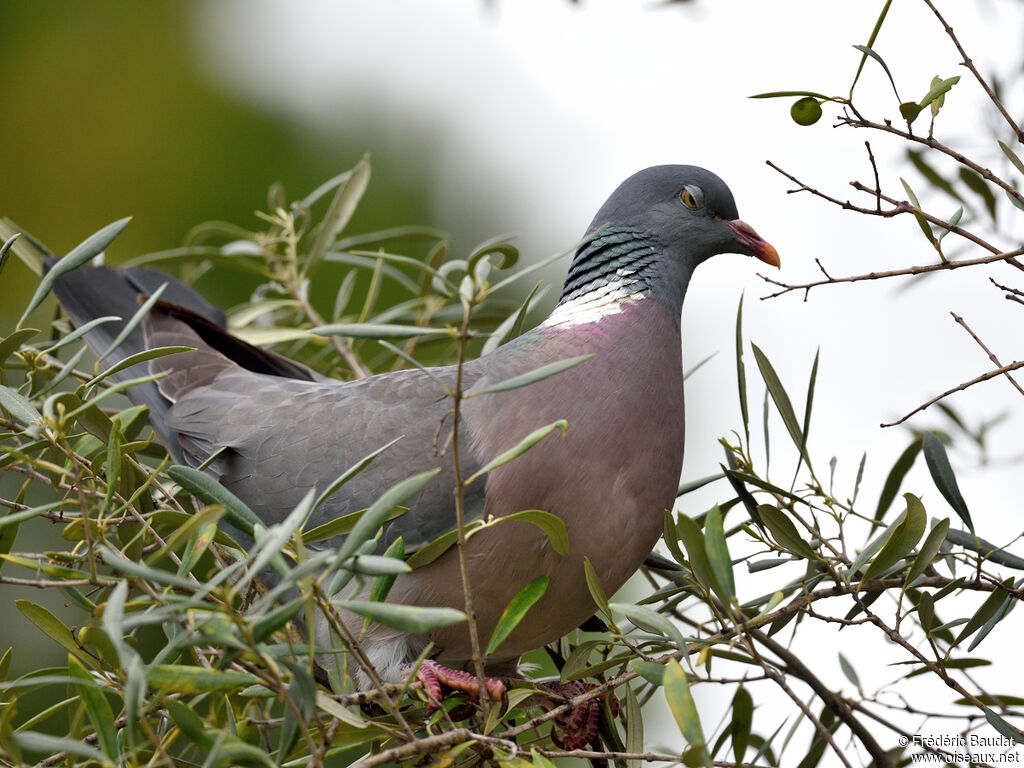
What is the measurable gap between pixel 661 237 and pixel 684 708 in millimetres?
1181

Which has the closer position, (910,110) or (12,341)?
(910,110)

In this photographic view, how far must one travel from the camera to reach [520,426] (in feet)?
5.92

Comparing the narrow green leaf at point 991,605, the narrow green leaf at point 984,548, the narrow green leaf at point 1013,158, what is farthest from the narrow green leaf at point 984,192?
the narrow green leaf at point 991,605

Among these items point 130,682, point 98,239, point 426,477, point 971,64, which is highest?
point 971,64

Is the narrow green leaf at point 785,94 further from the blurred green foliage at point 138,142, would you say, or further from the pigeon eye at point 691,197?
the blurred green foliage at point 138,142

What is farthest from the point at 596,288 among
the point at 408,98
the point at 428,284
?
the point at 408,98

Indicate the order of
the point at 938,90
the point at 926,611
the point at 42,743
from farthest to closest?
the point at 926,611, the point at 938,90, the point at 42,743

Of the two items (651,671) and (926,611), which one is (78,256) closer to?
(651,671)

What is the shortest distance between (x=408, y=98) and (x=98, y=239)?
493 centimetres

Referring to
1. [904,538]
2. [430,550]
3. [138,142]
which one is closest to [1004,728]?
[904,538]

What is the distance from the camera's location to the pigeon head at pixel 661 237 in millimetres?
2072

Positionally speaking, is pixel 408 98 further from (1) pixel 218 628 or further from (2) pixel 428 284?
(1) pixel 218 628

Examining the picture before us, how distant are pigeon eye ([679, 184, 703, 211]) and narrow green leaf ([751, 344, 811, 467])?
1.88 ft

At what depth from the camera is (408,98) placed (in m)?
6.12
